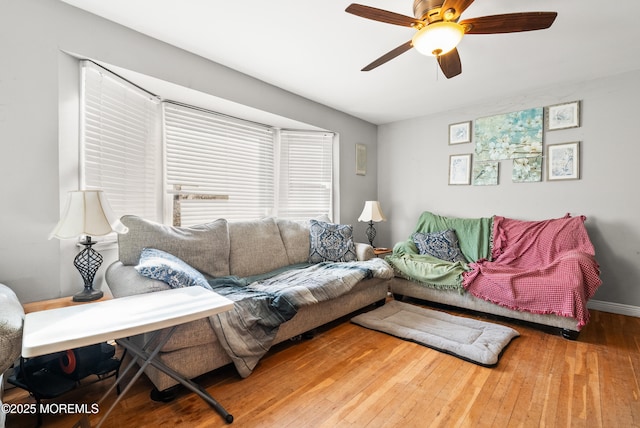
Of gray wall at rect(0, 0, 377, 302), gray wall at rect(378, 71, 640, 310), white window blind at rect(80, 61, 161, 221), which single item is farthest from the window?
gray wall at rect(378, 71, 640, 310)

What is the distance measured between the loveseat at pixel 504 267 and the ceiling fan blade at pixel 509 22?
187 cm

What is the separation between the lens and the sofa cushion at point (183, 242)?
2.14m

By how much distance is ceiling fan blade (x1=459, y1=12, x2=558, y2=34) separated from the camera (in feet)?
5.41

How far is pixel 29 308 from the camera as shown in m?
1.62

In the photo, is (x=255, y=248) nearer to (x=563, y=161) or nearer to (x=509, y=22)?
(x=509, y=22)


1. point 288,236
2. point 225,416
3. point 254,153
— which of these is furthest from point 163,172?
point 225,416

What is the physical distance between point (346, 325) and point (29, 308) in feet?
7.19

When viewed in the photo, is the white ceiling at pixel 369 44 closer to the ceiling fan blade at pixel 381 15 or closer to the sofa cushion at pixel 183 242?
the ceiling fan blade at pixel 381 15

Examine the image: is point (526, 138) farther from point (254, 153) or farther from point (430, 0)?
point (254, 153)

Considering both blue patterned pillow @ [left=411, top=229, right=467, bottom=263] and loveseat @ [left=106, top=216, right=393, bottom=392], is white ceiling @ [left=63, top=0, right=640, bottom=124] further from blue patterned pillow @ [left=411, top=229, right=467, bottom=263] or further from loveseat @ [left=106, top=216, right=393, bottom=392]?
blue patterned pillow @ [left=411, top=229, right=467, bottom=263]

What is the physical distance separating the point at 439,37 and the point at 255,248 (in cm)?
224

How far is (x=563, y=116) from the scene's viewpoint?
327 centimetres

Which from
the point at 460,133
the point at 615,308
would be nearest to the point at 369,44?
the point at 460,133

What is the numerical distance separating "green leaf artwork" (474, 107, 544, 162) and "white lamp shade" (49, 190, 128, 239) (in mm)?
3986
